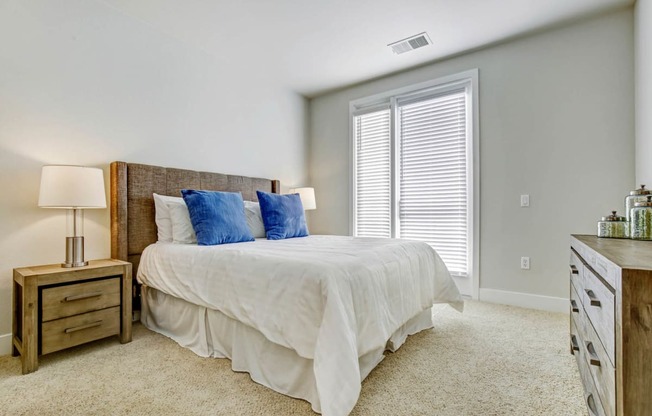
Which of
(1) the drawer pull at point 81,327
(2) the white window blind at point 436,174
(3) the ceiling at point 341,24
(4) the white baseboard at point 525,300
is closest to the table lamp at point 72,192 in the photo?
(1) the drawer pull at point 81,327

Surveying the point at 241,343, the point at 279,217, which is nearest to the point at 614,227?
the point at 241,343

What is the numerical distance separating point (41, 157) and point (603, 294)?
3224 mm

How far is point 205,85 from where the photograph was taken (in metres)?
3.27

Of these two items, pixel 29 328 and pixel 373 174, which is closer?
pixel 29 328

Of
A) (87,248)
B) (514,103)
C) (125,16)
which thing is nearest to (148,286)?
(87,248)

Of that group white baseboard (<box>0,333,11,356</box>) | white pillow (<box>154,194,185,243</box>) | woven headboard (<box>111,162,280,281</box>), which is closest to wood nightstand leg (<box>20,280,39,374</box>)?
white baseboard (<box>0,333,11,356</box>)

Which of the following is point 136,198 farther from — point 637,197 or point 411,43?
point 637,197

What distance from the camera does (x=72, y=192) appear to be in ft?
6.46

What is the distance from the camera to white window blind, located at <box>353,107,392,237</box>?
3.93 metres

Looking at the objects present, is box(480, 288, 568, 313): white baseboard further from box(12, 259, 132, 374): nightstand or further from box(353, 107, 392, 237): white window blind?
box(12, 259, 132, 374): nightstand

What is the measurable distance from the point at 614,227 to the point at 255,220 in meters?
2.76

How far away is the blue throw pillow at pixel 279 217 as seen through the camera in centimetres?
298

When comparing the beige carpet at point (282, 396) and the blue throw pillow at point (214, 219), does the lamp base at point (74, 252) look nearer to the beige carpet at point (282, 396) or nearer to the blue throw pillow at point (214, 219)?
the beige carpet at point (282, 396)

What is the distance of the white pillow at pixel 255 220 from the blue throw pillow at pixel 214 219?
38 centimetres
